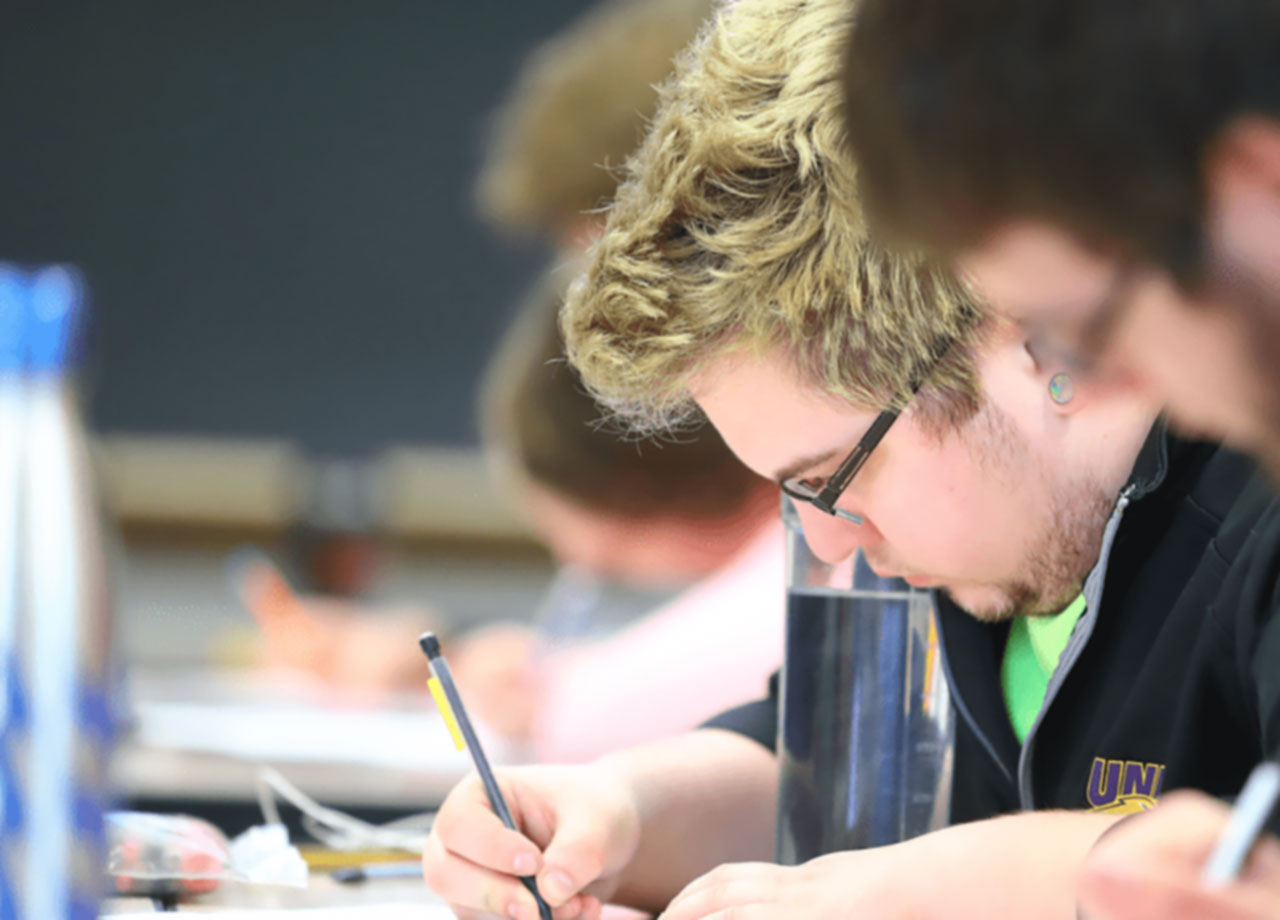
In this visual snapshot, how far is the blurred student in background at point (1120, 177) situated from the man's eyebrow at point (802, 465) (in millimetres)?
390

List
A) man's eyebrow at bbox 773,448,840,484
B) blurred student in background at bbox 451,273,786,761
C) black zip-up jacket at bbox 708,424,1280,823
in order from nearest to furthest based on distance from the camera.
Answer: black zip-up jacket at bbox 708,424,1280,823, man's eyebrow at bbox 773,448,840,484, blurred student in background at bbox 451,273,786,761

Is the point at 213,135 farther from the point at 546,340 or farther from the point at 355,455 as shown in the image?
the point at 546,340

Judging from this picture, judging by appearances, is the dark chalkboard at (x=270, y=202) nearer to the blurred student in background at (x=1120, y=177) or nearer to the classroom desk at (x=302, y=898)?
the classroom desk at (x=302, y=898)

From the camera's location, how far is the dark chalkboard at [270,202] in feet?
12.9

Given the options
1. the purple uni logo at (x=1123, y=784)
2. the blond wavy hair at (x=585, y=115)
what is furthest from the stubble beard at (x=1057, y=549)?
the blond wavy hair at (x=585, y=115)

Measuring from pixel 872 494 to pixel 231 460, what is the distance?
10.8 feet

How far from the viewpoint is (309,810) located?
4.06 ft

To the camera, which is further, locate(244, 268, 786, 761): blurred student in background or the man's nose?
locate(244, 268, 786, 761): blurred student in background

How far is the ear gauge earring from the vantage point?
80 cm

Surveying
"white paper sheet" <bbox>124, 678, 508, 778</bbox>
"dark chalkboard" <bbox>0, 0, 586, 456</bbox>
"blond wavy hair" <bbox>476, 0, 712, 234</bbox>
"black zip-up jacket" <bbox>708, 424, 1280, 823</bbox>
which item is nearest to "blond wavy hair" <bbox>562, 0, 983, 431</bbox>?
"black zip-up jacket" <bbox>708, 424, 1280, 823</bbox>

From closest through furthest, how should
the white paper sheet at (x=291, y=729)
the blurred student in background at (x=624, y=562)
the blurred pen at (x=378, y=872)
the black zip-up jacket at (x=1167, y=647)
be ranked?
the black zip-up jacket at (x=1167, y=647), the blurred pen at (x=378, y=872), the blurred student in background at (x=624, y=562), the white paper sheet at (x=291, y=729)

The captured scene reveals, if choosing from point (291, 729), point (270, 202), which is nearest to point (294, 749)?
point (291, 729)

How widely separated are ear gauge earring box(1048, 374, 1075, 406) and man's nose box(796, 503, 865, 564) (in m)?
0.14

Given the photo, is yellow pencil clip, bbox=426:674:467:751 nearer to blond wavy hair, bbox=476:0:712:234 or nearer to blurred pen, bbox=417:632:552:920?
blurred pen, bbox=417:632:552:920
